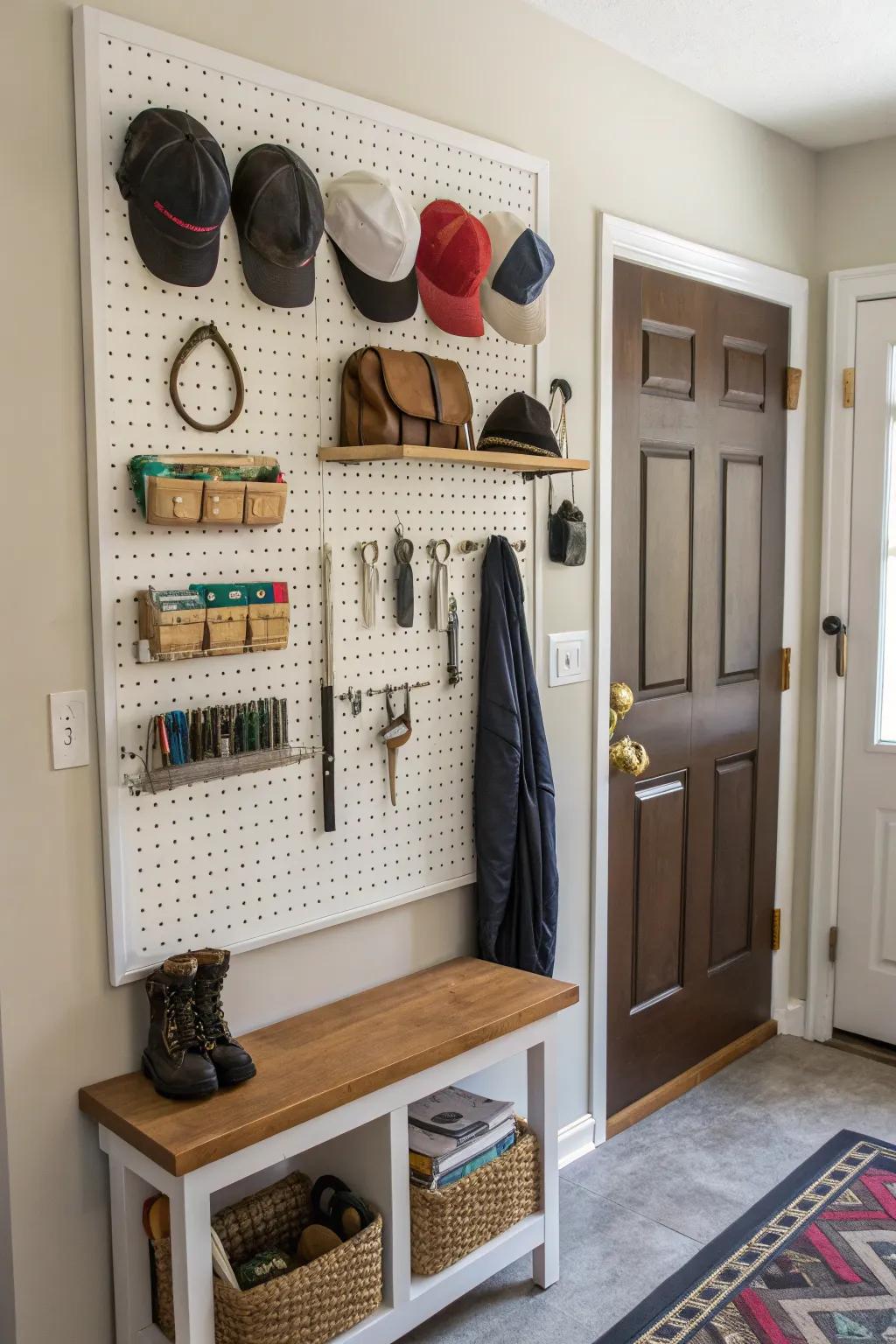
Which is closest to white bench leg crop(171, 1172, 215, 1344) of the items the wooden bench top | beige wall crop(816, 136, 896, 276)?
the wooden bench top

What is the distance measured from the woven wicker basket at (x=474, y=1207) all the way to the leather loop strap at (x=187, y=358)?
134cm

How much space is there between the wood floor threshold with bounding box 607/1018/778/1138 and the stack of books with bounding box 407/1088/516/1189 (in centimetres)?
76

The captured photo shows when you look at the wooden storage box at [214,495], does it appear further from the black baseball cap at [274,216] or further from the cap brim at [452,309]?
the cap brim at [452,309]

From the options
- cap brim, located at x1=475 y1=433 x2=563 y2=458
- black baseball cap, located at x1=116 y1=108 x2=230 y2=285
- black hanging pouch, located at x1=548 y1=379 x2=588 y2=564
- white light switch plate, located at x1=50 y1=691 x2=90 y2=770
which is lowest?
white light switch plate, located at x1=50 y1=691 x2=90 y2=770

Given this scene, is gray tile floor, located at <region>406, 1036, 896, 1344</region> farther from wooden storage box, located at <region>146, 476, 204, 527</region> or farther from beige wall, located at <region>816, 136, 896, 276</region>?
beige wall, located at <region>816, 136, 896, 276</region>

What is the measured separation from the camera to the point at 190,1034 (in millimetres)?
1729

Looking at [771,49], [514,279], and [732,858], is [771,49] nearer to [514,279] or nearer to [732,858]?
[514,279]

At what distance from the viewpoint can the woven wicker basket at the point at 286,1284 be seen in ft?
5.51

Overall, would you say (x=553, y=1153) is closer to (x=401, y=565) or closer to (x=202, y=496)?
(x=401, y=565)

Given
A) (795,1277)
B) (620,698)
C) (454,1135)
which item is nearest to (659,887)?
(620,698)

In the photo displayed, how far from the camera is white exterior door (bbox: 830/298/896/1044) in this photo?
3.23 meters

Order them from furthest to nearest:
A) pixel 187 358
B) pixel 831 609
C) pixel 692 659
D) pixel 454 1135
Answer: pixel 831 609, pixel 692 659, pixel 454 1135, pixel 187 358

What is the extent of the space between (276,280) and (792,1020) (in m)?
2.68

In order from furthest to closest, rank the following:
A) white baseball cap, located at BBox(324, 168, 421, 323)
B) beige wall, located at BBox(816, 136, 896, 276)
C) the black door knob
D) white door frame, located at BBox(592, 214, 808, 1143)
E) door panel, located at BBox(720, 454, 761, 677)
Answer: the black door knob → beige wall, located at BBox(816, 136, 896, 276) → door panel, located at BBox(720, 454, 761, 677) → white door frame, located at BBox(592, 214, 808, 1143) → white baseball cap, located at BBox(324, 168, 421, 323)
